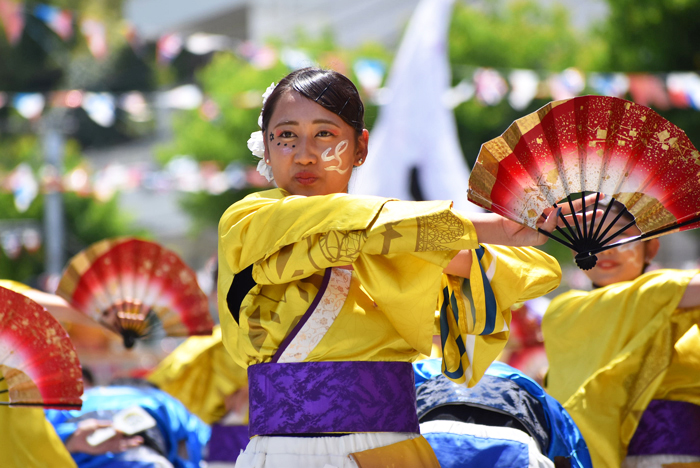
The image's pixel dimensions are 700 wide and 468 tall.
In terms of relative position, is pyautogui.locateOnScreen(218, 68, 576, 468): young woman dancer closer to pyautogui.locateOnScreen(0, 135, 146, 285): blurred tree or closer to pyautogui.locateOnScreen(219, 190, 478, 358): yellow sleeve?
pyautogui.locateOnScreen(219, 190, 478, 358): yellow sleeve

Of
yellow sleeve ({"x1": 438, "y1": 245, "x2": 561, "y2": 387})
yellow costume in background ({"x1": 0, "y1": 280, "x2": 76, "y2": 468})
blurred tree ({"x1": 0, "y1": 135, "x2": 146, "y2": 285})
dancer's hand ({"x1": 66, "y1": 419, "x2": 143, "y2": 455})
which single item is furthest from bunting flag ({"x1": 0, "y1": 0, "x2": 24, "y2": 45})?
blurred tree ({"x1": 0, "y1": 135, "x2": 146, "y2": 285})

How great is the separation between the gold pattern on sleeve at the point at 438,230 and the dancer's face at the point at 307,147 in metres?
0.43

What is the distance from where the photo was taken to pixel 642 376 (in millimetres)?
2957

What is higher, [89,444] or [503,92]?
[503,92]

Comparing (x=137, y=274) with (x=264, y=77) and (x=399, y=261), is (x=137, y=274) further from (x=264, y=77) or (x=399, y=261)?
(x=264, y=77)

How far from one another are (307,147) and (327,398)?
0.58 meters

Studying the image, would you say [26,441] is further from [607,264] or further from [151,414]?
[607,264]

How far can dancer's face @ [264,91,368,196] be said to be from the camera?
1.96m

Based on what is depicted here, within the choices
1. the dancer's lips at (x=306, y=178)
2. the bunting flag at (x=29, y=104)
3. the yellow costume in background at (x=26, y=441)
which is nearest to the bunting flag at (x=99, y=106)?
the bunting flag at (x=29, y=104)

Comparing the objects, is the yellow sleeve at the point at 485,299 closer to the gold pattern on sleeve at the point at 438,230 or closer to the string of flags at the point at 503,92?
the gold pattern on sleeve at the point at 438,230

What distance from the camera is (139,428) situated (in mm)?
3691

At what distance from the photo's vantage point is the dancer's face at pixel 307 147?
1961mm

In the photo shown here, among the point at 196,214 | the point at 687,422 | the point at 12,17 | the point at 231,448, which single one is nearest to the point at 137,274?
the point at 231,448

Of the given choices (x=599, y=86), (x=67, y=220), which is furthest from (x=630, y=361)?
(x=67, y=220)
